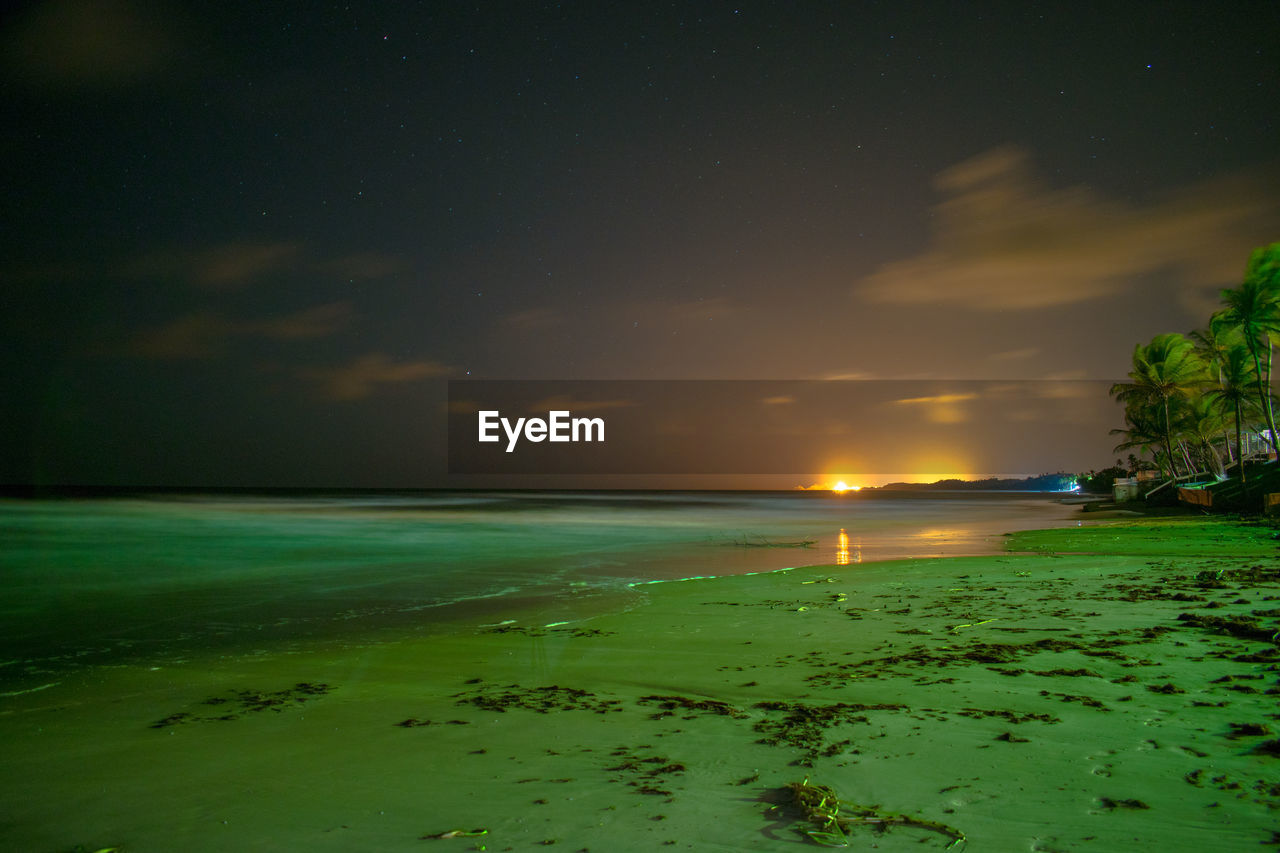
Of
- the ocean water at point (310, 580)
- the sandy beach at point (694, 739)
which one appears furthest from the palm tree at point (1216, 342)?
the sandy beach at point (694, 739)

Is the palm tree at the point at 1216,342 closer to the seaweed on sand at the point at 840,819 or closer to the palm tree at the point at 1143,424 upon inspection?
the palm tree at the point at 1143,424

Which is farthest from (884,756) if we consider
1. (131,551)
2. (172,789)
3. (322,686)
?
(131,551)

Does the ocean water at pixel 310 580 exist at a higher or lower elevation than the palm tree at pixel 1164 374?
lower

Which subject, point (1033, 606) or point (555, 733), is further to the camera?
point (1033, 606)

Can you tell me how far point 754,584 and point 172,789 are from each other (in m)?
8.63

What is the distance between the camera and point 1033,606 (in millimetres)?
7852

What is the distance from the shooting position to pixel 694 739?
4137 mm

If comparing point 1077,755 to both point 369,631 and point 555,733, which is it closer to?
point 555,733

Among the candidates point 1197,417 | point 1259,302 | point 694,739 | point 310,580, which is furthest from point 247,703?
point 1197,417

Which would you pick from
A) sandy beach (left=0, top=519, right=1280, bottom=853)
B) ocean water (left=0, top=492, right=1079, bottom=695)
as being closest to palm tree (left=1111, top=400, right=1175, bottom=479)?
ocean water (left=0, top=492, right=1079, bottom=695)

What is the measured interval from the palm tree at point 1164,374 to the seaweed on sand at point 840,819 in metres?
51.7

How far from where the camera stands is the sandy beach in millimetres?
3066

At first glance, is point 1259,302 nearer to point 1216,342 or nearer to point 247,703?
point 1216,342

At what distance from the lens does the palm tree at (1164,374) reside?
46188mm
